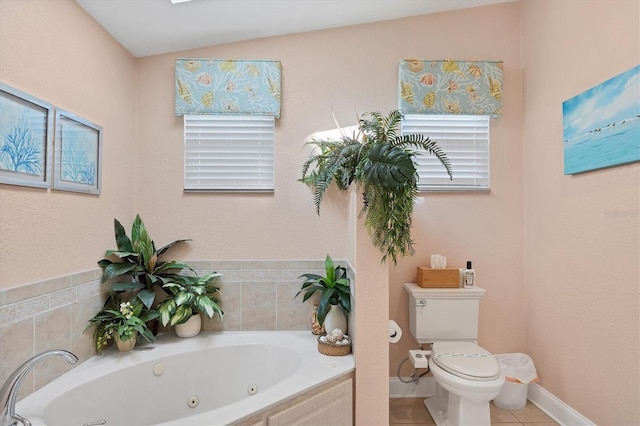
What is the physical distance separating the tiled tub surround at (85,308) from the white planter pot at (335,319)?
0.94 ft

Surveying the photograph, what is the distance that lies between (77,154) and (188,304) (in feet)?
3.63

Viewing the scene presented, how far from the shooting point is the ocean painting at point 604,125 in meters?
1.61

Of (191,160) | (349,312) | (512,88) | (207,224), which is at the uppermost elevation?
(512,88)

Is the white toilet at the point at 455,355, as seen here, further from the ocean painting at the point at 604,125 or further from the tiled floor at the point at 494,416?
the ocean painting at the point at 604,125

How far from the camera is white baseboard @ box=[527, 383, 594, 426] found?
1.93 metres

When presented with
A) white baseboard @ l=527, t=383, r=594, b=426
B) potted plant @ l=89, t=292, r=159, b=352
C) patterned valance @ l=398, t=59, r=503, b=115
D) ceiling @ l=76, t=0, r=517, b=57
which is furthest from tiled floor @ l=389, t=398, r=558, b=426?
ceiling @ l=76, t=0, r=517, b=57

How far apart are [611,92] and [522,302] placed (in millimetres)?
1521

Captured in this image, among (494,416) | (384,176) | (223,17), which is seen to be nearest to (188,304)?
(384,176)

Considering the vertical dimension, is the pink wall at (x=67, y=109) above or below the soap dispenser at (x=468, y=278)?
above

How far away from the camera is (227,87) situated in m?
2.31

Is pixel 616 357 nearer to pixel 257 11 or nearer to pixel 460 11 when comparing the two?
pixel 460 11

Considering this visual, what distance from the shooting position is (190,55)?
2.35m

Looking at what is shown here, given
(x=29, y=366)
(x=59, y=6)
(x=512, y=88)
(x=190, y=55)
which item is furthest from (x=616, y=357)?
(x=59, y=6)

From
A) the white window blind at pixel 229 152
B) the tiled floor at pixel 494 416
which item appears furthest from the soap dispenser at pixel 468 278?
the white window blind at pixel 229 152
